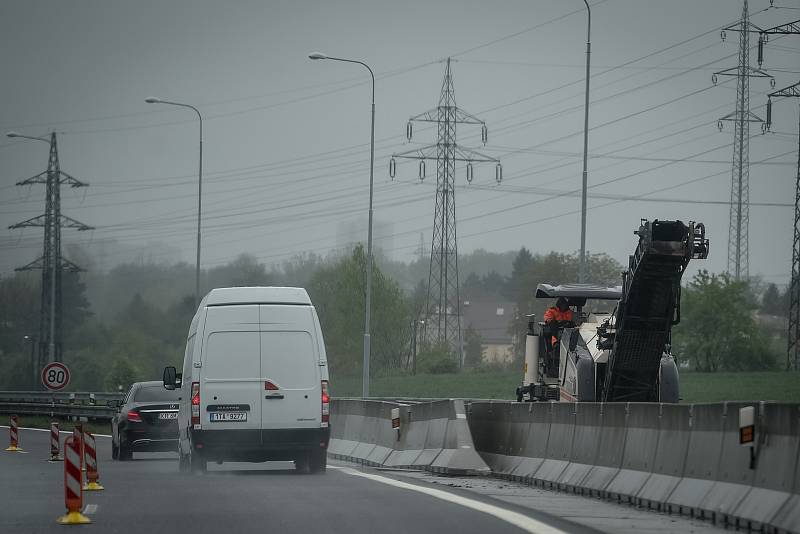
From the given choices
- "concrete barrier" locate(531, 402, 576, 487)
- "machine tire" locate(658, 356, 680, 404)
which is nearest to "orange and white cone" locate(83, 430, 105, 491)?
"concrete barrier" locate(531, 402, 576, 487)

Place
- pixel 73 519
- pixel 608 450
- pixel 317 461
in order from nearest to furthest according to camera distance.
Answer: pixel 73 519 < pixel 608 450 < pixel 317 461

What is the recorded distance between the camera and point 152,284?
91750 mm

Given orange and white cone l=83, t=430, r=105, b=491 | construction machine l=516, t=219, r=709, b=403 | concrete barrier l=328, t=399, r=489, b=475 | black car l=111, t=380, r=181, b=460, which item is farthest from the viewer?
black car l=111, t=380, r=181, b=460

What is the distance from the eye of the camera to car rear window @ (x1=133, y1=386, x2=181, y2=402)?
2706 centimetres

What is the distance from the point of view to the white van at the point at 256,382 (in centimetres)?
1953

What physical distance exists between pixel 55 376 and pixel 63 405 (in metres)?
12.9

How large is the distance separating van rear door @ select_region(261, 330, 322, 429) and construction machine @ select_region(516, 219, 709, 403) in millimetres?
5611

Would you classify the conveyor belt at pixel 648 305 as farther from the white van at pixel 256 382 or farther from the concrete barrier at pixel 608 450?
the concrete barrier at pixel 608 450

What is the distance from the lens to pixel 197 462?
19.7 metres

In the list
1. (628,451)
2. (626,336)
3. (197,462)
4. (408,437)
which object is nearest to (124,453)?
(408,437)

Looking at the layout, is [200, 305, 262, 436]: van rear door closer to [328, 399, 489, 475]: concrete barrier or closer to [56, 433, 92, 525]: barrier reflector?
[328, 399, 489, 475]: concrete barrier

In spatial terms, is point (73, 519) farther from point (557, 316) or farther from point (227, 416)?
point (557, 316)

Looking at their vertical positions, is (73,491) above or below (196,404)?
below

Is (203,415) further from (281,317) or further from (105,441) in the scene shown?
(105,441)
